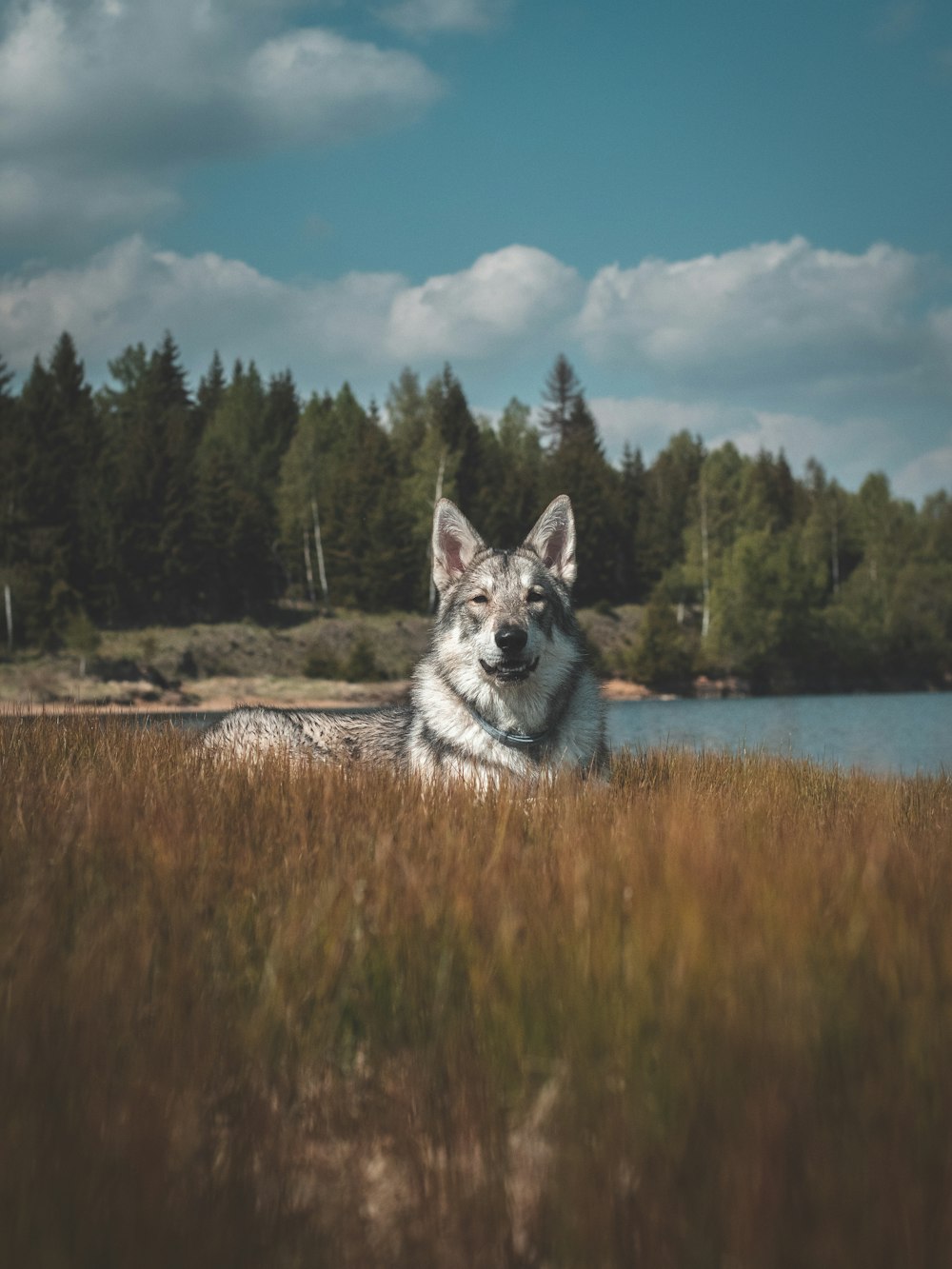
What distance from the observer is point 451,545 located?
762cm

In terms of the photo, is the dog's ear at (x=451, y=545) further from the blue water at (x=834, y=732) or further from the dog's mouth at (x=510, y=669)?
the blue water at (x=834, y=732)

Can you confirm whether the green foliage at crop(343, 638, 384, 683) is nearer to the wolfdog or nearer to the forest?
the forest

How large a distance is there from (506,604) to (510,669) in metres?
0.51

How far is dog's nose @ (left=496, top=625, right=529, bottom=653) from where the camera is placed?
255 inches

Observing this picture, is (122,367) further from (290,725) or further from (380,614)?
(290,725)

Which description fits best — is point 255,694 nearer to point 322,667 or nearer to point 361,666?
point 322,667

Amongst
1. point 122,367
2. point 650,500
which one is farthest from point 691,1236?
point 122,367

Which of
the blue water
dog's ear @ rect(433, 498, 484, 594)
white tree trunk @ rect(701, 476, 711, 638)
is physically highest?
white tree trunk @ rect(701, 476, 711, 638)

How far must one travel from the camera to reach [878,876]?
3.45 meters

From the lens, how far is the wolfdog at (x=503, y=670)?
664 cm

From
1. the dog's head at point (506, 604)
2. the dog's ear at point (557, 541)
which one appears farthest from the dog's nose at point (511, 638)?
the dog's ear at point (557, 541)

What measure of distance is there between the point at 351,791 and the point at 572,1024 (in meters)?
3.04

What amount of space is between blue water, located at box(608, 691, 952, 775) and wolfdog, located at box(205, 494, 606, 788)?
9.95ft

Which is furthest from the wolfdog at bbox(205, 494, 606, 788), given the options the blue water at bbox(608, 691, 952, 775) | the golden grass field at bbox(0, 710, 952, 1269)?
the blue water at bbox(608, 691, 952, 775)
